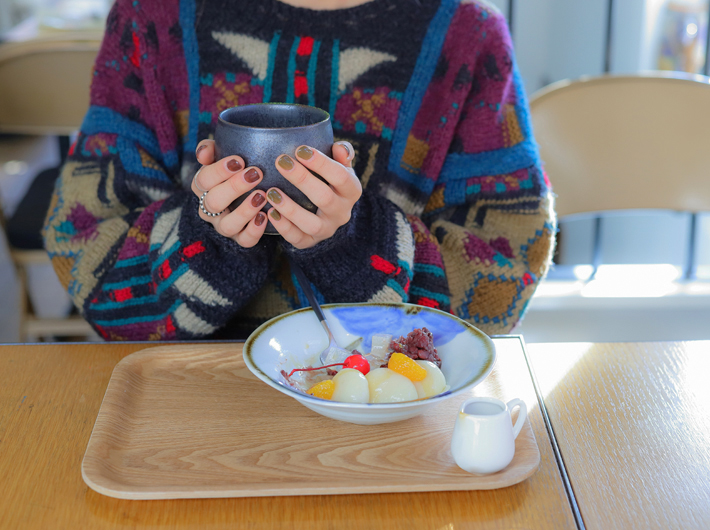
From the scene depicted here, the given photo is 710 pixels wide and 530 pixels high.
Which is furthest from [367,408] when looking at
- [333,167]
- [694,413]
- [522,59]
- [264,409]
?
[522,59]

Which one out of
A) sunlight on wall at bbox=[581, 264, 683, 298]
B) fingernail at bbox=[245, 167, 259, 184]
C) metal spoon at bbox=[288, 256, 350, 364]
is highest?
fingernail at bbox=[245, 167, 259, 184]

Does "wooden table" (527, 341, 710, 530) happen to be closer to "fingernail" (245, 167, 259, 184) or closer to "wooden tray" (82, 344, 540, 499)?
"wooden tray" (82, 344, 540, 499)

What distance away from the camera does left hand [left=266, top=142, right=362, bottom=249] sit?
62 cm

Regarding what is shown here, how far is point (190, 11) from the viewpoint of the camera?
0.98 meters

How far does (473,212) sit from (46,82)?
116cm

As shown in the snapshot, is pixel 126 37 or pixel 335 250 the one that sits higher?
pixel 126 37

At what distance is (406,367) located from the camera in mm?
614

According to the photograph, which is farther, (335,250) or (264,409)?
(335,250)

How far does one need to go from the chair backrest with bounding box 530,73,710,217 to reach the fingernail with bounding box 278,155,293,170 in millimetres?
Result: 790

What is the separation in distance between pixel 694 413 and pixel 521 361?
179 millimetres

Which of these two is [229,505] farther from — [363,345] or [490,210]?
[490,210]

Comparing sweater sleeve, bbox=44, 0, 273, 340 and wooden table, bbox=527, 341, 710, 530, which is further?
sweater sleeve, bbox=44, 0, 273, 340

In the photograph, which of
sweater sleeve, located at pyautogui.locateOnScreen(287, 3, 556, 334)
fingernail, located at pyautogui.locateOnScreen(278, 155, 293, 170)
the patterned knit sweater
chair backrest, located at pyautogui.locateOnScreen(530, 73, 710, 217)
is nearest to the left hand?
fingernail, located at pyautogui.locateOnScreen(278, 155, 293, 170)

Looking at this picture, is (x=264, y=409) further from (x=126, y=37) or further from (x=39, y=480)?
(x=126, y=37)
